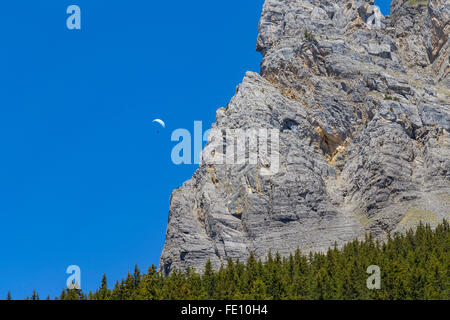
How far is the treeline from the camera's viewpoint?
136m

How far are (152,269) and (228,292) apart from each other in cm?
2046

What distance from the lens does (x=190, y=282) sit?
16112 centimetres

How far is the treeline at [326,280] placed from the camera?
136 metres

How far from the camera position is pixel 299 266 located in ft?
551

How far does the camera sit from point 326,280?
14662 centimetres

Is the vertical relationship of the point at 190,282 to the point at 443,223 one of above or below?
below

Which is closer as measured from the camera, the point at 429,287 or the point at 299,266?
the point at 429,287
